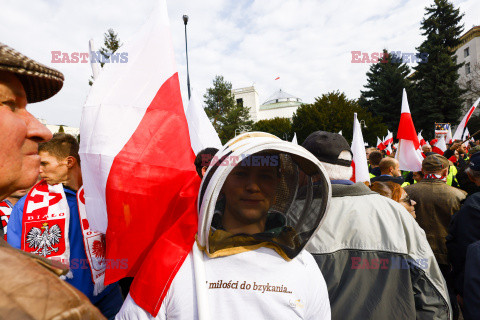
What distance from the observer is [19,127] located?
2.44ft

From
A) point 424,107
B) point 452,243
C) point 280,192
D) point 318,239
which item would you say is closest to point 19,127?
point 280,192

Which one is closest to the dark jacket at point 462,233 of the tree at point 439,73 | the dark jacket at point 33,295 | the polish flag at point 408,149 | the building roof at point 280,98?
the polish flag at point 408,149

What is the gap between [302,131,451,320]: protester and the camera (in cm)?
184

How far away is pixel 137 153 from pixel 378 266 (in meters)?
1.74

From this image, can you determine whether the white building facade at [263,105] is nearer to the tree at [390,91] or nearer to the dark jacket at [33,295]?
the tree at [390,91]

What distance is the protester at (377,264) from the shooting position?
184cm

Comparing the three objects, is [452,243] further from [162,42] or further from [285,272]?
[162,42]

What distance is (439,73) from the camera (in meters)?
34.3

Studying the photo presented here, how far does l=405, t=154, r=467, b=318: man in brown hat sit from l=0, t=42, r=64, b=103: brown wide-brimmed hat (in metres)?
4.65

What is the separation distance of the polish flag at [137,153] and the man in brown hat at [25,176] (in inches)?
28.0

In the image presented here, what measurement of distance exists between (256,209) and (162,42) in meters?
1.32

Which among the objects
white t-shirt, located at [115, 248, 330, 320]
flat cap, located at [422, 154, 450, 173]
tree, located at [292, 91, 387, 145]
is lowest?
white t-shirt, located at [115, 248, 330, 320]

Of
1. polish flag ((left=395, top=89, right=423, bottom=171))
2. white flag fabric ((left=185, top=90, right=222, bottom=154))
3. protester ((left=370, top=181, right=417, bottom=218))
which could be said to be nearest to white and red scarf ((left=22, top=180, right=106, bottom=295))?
white flag fabric ((left=185, top=90, right=222, bottom=154))

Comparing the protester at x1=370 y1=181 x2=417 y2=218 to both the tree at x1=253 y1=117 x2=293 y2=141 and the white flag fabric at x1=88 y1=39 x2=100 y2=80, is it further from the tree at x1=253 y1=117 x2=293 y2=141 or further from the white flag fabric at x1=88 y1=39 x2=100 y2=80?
the tree at x1=253 y1=117 x2=293 y2=141
